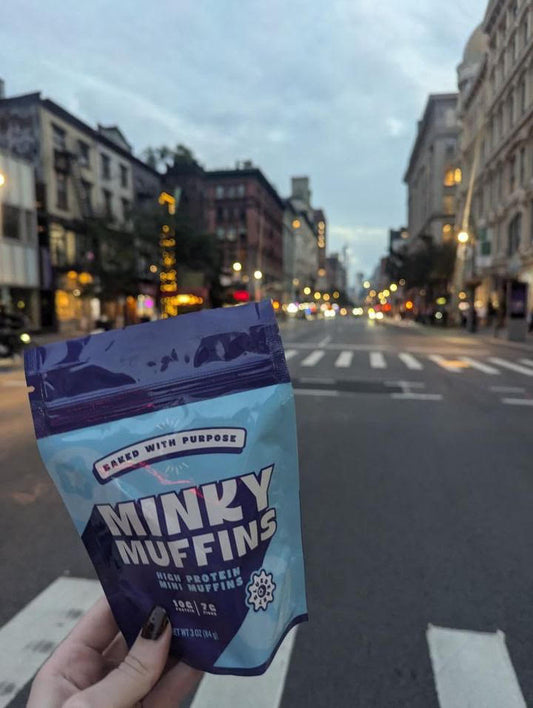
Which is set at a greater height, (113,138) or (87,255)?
(113,138)

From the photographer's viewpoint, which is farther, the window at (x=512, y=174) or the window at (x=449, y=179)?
the window at (x=449, y=179)

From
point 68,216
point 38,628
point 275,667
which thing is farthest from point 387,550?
point 68,216

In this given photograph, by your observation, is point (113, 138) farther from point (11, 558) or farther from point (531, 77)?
point (11, 558)

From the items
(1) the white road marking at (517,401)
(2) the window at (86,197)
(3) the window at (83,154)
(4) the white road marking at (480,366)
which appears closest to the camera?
(1) the white road marking at (517,401)

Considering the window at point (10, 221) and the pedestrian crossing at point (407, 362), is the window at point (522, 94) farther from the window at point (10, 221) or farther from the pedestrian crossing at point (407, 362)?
the window at point (10, 221)

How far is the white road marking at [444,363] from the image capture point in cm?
1441

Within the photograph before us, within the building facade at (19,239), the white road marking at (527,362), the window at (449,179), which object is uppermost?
the window at (449,179)

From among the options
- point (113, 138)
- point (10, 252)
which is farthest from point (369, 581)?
point (113, 138)

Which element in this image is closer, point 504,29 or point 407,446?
point 407,446

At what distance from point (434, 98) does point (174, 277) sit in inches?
2071

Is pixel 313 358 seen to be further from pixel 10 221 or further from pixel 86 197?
pixel 86 197

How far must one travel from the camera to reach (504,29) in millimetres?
28047

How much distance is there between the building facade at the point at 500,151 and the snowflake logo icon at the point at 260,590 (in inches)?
1007

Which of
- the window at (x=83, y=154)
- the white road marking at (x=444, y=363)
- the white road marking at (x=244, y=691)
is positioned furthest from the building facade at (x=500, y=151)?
the window at (x=83, y=154)
